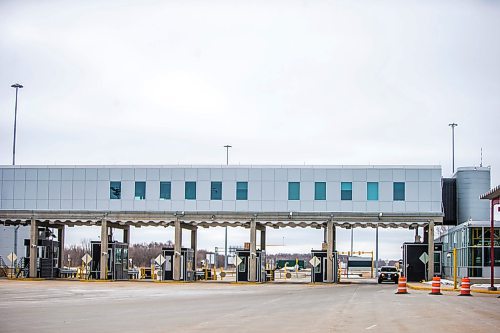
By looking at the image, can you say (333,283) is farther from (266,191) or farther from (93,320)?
(93,320)

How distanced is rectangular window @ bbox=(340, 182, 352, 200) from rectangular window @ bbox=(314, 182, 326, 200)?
1.28 meters

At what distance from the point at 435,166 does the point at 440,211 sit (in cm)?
336

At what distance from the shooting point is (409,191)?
2422 inches

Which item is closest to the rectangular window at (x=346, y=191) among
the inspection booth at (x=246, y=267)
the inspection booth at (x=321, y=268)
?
the inspection booth at (x=321, y=268)

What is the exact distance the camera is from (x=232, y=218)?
205ft

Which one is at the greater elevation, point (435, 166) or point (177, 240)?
point (435, 166)

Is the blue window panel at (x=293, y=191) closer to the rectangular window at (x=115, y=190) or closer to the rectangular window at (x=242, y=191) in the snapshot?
the rectangular window at (x=242, y=191)

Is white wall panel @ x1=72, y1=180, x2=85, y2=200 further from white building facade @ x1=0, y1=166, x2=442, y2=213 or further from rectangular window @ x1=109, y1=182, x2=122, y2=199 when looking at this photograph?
rectangular window @ x1=109, y1=182, x2=122, y2=199

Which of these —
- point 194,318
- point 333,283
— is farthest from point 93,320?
point 333,283

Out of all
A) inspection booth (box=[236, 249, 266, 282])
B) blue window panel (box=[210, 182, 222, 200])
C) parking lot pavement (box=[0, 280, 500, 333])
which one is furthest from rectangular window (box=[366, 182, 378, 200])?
parking lot pavement (box=[0, 280, 500, 333])

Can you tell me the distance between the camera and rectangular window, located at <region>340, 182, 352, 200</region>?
203 feet

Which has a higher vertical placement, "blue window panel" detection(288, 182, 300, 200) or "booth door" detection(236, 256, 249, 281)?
"blue window panel" detection(288, 182, 300, 200)

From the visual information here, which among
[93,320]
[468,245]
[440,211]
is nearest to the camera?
[93,320]

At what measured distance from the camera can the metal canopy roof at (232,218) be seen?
61406 mm
